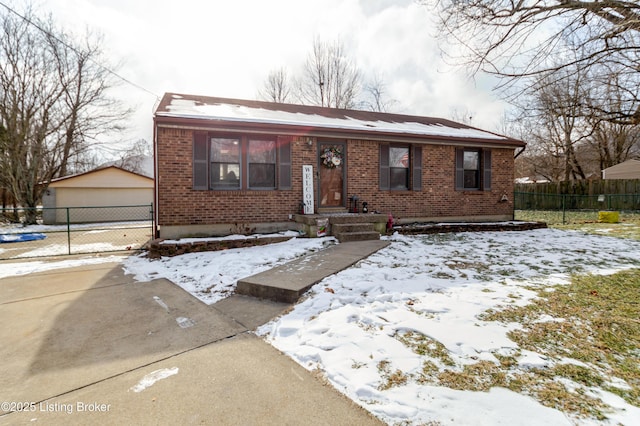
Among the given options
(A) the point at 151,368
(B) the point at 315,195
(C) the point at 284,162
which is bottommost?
(A) the point at 151,368

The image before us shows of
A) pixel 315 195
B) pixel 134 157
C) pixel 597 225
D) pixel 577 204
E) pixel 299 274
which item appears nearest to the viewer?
pixel 299 274

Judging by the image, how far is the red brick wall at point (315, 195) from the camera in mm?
7027

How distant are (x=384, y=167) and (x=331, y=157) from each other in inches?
68.0

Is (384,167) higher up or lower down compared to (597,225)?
higher up

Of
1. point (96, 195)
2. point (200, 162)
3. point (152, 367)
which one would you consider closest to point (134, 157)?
point (96, 195)

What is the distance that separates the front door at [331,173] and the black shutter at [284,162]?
924 mm

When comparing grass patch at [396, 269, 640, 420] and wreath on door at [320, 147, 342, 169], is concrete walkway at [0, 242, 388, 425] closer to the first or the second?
grass patch at [396, 269, 640, 420]

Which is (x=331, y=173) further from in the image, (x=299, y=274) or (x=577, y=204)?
(x=577, y=204)

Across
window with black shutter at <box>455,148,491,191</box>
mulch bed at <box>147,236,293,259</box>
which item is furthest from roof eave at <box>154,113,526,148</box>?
mulch bed at <box>147,236,293,259</box>

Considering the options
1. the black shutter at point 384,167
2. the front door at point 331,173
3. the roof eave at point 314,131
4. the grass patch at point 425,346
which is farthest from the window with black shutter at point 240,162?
the grass patch at point 425,346

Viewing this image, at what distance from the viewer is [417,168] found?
9.41 metres

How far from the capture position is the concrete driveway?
1.86 m

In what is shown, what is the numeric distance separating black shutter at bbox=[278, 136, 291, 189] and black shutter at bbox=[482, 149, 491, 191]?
6652 millimetres

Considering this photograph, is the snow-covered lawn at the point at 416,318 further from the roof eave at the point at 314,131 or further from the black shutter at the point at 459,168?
the black shutter at the point at 459,168
